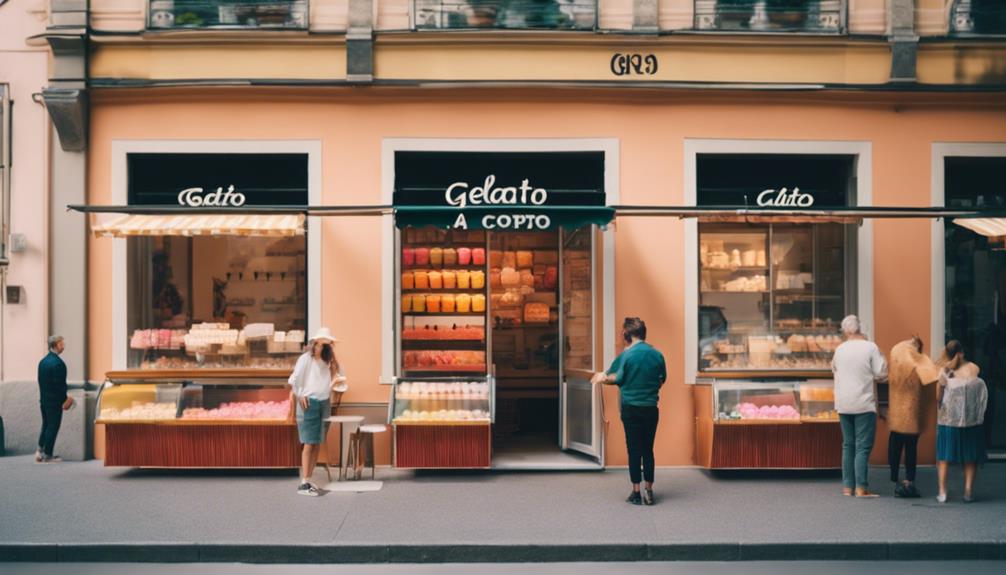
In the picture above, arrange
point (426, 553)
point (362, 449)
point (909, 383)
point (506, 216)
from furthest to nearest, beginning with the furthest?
point (362, 449), point (506, 216), point (909, 383), point (426, 553)

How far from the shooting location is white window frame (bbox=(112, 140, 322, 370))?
433 inches

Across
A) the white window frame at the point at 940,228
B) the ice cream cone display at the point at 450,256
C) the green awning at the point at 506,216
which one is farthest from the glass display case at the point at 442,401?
the white window frame at the point at 940,228

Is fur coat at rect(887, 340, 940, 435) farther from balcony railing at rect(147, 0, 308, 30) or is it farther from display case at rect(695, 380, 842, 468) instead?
balcony railing at rect(147, 0, 308, 30)

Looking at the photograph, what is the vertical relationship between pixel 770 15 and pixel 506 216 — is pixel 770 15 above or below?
above

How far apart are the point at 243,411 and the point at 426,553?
3.91 metres

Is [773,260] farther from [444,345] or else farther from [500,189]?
[444,345]

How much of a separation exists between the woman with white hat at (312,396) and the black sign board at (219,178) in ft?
8.23

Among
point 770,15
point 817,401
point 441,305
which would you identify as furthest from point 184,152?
point 817,401

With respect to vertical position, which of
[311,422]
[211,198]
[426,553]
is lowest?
[426,553]

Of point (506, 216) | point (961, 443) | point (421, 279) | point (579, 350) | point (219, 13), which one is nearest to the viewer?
point (961, 443)

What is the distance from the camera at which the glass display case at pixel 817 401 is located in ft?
34.0

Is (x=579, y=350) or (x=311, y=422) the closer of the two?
(x=311, y=422)

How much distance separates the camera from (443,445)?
34.0 ft

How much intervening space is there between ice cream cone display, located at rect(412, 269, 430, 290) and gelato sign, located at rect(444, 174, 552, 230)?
1.29 m
